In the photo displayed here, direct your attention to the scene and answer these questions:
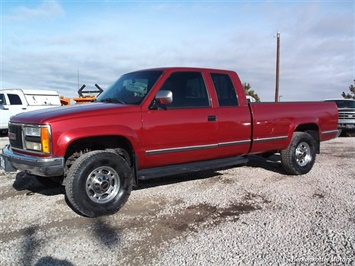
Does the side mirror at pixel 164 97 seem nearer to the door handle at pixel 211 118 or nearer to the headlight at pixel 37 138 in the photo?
the door handle at pixel 211 118

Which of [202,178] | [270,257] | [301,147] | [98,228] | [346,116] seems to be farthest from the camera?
[346,116]

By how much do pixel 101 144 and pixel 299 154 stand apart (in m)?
4.01

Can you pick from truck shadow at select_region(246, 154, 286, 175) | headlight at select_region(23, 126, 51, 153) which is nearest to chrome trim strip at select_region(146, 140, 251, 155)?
headlight at select_region(23, 126, 51, 153)

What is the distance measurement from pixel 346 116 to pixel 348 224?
11.9m

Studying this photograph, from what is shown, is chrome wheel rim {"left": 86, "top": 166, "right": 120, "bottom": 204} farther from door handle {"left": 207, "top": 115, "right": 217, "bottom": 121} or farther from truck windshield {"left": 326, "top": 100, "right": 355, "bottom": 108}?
truck windshield {"left": 326, "top": 100, "right": 355, "bottom": 108}

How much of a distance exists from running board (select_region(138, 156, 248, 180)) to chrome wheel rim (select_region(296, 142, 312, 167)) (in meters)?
1.41

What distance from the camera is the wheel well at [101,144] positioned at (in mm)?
4387

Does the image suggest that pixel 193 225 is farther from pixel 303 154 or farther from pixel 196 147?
pixel 303 154

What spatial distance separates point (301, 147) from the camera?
6668 millimetres

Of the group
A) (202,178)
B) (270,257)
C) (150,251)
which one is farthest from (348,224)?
(202,178)

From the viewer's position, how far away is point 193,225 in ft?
12.9

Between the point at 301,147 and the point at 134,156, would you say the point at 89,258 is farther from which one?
the point at 301,147

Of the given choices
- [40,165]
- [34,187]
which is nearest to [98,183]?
[40,165]

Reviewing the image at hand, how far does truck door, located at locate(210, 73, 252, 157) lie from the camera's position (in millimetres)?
5418
